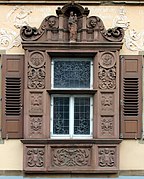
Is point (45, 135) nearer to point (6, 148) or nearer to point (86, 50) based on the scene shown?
point (6, 148)

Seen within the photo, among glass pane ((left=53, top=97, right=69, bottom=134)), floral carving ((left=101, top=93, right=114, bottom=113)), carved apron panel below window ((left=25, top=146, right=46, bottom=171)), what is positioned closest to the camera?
carved apron panel below window ((left=25, top=146, right=46, bottom=171))

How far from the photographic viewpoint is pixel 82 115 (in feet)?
35.5

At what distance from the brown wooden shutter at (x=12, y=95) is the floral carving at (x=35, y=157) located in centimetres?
31

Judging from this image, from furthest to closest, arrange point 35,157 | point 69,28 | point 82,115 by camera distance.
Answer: point 82,115
point 69,28
point 35,157

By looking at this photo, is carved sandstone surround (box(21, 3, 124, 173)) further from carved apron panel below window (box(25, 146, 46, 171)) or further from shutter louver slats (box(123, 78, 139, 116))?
shutter louver slats (box(123, 78, 139, 116))

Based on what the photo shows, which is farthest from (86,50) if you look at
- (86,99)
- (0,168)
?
(0,168)

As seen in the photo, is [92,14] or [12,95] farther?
[92,14]

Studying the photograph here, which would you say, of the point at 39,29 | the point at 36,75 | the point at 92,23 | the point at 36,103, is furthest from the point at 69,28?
the point at 36,103

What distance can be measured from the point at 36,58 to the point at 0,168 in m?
1.78

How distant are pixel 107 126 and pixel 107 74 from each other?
0.80 metres

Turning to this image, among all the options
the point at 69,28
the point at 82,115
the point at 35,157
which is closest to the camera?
the point at 35,157

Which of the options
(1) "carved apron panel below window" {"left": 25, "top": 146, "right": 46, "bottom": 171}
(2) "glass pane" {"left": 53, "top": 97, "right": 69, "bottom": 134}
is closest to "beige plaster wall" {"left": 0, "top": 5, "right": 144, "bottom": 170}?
(2) "glass pane" {"left": 53, "top": 97, "right": 69, "bottom": 134}

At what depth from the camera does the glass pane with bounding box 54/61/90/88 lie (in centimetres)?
1081

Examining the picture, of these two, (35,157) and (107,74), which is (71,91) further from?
(35,157)
